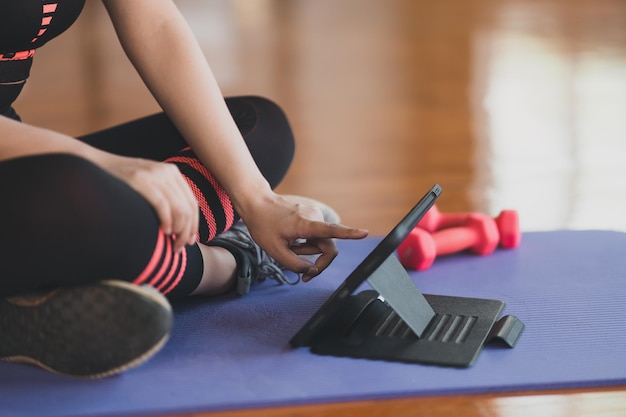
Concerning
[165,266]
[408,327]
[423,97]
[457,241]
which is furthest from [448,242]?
[423,97]

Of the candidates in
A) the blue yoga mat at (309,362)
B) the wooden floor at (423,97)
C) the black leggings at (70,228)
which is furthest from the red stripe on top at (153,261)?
the wooden floor at (423,97)

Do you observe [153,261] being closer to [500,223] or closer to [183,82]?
[183,82]

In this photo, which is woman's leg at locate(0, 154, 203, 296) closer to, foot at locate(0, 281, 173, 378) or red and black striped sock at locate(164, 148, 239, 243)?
foot at locate(0, 281, 173, 378)

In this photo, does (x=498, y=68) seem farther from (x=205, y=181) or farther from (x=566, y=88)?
(x=205, y=181)

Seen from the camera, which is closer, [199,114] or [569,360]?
[569,360]

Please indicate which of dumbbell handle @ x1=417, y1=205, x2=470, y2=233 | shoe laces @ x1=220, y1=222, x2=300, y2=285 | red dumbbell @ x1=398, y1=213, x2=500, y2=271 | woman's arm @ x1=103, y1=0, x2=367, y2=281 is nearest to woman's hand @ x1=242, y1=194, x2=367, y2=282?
woman's arm @ x1=103, y1=0, x2=367, y2=281

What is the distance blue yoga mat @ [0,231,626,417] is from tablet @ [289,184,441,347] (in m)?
0.03

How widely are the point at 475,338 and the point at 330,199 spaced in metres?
0.68

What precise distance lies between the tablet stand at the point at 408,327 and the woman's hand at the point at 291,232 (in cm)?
8

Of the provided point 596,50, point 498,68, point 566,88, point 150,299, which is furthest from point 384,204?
point 596,50

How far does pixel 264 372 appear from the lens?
101 centimetres

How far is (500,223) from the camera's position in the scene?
1436 mm

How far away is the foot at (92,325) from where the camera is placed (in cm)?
90

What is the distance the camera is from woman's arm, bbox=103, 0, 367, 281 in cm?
114
